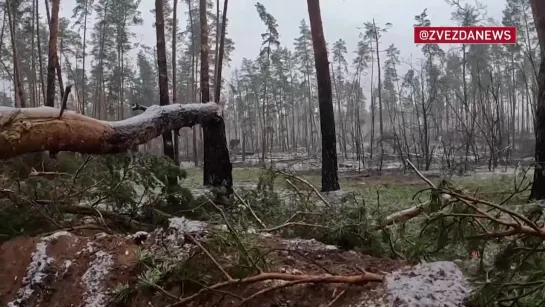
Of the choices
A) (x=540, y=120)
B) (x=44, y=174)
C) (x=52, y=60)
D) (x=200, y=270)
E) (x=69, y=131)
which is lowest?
(x=200, y=270)

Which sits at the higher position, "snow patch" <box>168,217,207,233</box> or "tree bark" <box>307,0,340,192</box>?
"tree bark" <box>307,0,340,192</box>

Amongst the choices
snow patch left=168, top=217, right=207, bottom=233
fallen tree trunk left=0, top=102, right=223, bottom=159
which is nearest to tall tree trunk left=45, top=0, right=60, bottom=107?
fallen tree trunk left=0, top=102, right=223, bottom=159

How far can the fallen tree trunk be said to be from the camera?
10.9 ft

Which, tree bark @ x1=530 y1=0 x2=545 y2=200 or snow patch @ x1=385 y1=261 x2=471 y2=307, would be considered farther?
tree bark @ x1=530 y1=0 x2=545 y2=200

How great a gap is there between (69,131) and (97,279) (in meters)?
1.48

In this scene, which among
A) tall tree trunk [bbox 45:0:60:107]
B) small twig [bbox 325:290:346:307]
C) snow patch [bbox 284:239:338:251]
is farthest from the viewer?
tall tree trunk [bbox 45:0:60:107]

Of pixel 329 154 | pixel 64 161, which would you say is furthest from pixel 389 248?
pixel 329 154

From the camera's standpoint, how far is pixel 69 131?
145 inches

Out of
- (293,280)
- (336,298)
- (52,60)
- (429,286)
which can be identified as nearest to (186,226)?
(293,280)

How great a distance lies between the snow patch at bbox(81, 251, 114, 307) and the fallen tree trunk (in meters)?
1.15

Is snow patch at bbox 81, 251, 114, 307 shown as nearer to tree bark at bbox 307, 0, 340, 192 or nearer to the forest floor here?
the forest floor

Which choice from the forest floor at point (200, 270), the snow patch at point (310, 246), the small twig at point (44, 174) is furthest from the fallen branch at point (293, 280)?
the small twig at point (44, 174)

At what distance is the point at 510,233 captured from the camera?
197 cm

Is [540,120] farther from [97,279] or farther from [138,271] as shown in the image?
[97,279]
